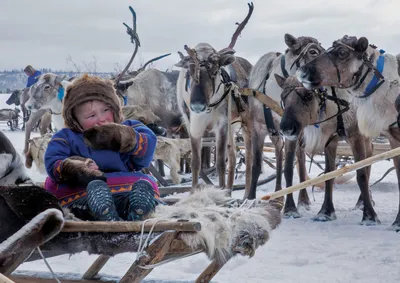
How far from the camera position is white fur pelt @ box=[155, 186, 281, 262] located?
7.65 feet

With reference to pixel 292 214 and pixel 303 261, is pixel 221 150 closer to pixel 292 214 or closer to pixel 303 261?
pixel 292 214

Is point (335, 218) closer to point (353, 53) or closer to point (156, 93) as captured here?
point (353, 53)

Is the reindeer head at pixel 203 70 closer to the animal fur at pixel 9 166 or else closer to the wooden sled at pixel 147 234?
the animal fur at pixel 9 166

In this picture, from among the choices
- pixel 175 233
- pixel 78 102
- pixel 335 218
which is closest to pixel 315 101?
pixel 335 218

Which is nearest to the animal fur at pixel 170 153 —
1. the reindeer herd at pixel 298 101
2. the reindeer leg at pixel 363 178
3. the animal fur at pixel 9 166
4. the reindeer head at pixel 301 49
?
the reindeer herd at pixel 298 101

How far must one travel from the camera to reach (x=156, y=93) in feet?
33.7

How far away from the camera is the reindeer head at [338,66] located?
5488 millimetres

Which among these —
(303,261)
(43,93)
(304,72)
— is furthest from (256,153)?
(43,93)

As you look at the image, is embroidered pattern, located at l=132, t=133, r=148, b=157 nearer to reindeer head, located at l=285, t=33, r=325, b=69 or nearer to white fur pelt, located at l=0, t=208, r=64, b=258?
white fur pelt, located at l=0, t=208, r=64, b=258

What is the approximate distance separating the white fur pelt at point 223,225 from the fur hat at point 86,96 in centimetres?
73

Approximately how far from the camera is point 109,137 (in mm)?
3006

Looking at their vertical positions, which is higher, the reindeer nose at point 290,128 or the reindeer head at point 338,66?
the reindeer head at point 338,66

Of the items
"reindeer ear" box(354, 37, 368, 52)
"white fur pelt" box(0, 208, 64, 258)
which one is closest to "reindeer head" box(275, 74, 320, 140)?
"reindeer ear" box(354, 37, 368, 52)

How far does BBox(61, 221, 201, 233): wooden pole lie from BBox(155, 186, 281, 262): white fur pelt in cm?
4
